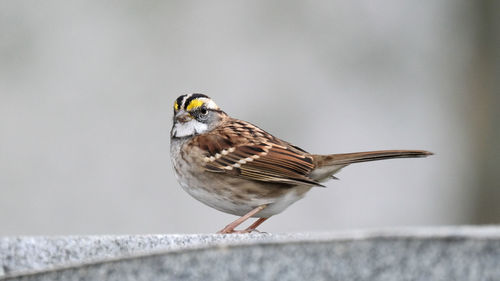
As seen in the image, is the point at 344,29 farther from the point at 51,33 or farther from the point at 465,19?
the point at 51,33

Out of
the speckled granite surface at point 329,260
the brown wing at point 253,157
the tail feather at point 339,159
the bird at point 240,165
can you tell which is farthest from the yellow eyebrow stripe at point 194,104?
the speckled granite surface at point 329,260

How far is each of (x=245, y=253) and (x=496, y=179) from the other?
4.42 metres

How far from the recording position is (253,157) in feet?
10.9

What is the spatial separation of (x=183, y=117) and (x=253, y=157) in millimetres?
348

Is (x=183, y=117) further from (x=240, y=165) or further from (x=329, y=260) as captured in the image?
(x=329, y=260)

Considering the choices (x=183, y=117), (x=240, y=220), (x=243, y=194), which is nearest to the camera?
(x=240, y=220)

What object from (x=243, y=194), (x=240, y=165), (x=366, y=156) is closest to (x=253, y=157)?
(x=240, y=165)

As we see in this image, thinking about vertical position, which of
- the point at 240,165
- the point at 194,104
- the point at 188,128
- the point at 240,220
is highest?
the point at 194,104

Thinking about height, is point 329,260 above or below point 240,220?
above

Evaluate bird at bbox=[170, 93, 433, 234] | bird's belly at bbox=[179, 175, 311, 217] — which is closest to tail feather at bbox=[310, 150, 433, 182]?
bird at bbox=[170, 93, 433, 234]

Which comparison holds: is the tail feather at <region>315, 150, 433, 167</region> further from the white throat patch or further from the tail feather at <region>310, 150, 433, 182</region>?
the white throat patch

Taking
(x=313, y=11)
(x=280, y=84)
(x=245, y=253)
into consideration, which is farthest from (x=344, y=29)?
(x=245, y=253)

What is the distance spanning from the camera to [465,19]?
5613 millimetres

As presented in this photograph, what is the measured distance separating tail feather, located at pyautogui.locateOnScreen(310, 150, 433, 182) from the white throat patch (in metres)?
0.51
